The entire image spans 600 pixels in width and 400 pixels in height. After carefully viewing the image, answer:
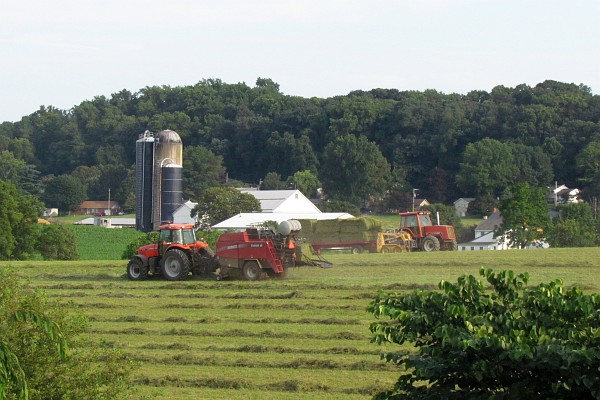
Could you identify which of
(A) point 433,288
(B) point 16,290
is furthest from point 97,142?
(B) point 16,290

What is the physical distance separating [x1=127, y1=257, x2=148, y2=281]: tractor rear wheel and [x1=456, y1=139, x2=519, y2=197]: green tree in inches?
3093

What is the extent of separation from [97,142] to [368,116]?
44562mm

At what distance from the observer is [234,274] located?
28203 millimetres

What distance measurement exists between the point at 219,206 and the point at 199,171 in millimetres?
42019

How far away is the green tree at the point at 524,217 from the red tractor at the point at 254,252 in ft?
110

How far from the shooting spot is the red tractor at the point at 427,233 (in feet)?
131

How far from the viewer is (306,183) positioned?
11862cm

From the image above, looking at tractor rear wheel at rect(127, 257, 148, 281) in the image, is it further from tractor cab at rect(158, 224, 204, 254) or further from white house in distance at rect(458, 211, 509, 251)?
white house in distance at rect(458, 211, 509, 251)

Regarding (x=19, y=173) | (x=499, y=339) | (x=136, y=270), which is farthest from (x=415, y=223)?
(x=19, y=173)

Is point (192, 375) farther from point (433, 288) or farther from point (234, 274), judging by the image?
point (234, 274)

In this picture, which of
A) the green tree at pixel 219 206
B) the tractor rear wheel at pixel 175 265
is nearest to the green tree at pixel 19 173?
the green tree at pixel 219 206

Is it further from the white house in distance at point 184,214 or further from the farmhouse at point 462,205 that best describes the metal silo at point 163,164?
the farmhouse at point 462,205

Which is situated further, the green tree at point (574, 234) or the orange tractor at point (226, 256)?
the green tree at point (574, 234)

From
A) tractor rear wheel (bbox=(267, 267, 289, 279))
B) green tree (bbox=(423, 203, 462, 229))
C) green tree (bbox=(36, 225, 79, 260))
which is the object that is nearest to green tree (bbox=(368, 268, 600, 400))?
tractor rear wheel (bbox=(267, 267, 289, 279))
